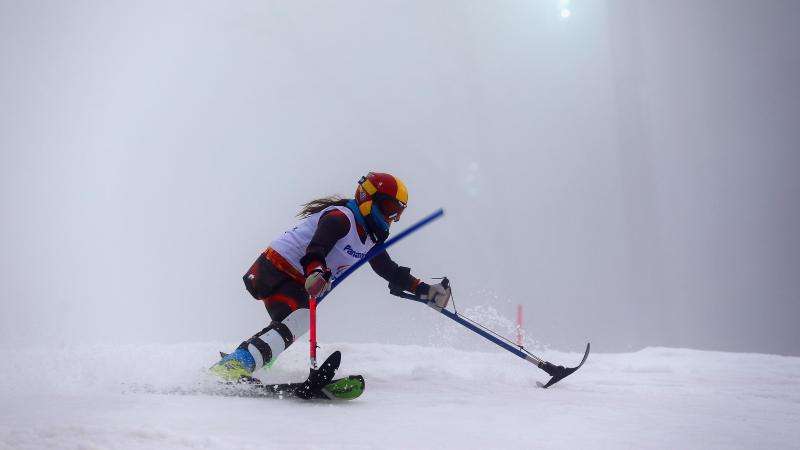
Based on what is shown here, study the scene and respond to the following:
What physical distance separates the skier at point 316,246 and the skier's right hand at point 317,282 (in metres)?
0.09

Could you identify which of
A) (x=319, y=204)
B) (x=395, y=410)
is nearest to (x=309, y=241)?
(x=319, y=204)

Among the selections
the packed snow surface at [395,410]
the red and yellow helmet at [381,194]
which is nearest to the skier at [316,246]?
the red and yellow helmet at [381,194]

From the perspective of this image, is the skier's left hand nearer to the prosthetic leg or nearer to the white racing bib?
the white racing bib

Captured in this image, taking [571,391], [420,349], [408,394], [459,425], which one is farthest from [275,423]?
[420,349]

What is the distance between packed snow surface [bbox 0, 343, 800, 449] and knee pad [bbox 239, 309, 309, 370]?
338 mm

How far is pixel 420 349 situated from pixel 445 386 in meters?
2.32

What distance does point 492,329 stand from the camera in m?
4.72

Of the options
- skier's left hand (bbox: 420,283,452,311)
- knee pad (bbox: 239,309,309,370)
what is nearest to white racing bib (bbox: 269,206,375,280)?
knee pad (bbox: 239,309,309,370)

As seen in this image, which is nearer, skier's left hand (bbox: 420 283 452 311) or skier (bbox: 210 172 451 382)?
skier (bbox: 210 172 451 382)

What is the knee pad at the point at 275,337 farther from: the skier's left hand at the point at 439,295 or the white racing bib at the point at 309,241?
the skier's left hand at the point at 439,295

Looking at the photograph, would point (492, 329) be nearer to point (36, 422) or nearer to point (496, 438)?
point (496, 438)

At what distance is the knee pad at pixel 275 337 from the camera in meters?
3.46

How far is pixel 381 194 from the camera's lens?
4035 mm

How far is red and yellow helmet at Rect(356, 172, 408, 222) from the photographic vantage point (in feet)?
13.2
